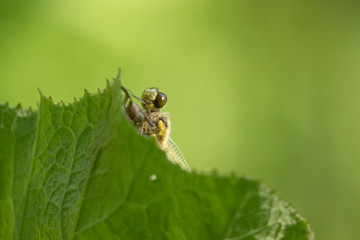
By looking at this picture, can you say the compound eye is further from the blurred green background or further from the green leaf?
the blurred green background

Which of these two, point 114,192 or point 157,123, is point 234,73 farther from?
point 114,192

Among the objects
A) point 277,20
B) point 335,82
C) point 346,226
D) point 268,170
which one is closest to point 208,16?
point 277,20

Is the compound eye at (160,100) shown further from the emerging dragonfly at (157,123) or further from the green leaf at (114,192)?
the green leaf at (114,192)

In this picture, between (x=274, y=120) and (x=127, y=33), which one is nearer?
(x=127, y=33)

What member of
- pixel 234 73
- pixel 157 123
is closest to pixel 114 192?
pixel 157 123

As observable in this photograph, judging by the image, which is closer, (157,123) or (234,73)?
(157,123)

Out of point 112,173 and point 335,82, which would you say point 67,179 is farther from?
point 335,82
